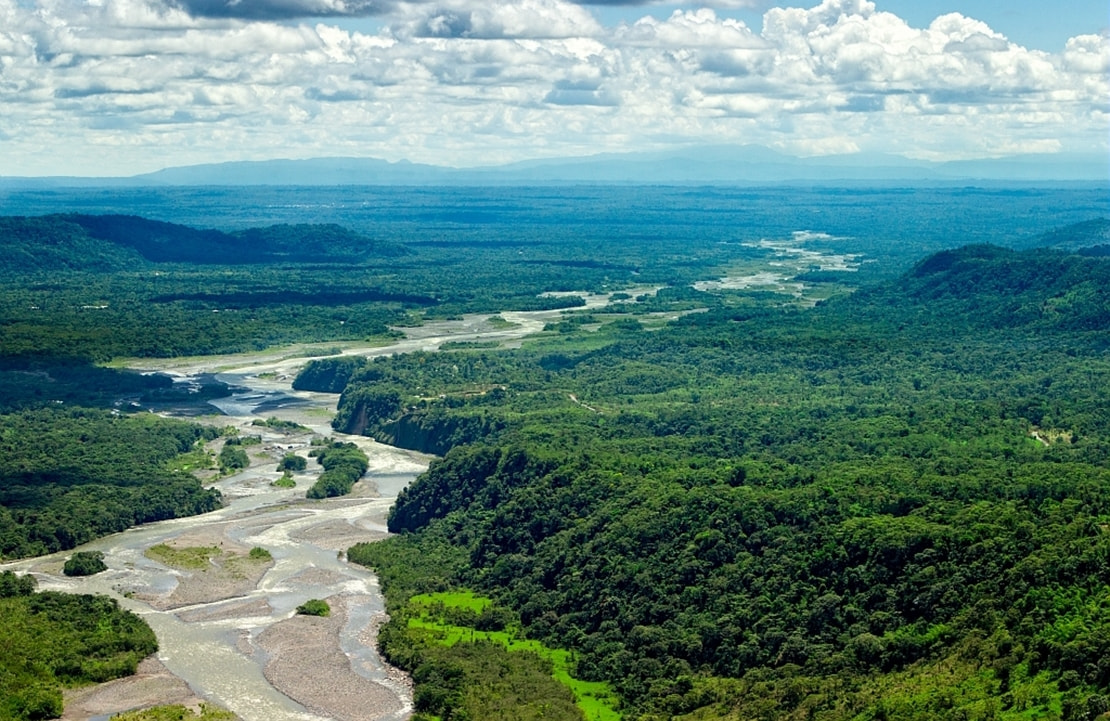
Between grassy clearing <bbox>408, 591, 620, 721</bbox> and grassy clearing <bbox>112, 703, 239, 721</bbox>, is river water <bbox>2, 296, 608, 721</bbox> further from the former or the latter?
grassy clearing <bbox>408, 591, 620, 721</bbox>

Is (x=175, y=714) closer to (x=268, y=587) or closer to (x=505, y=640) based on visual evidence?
(x=505, y=640)

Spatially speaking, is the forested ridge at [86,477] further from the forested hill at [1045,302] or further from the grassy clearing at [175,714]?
the forested hill at [1045,302]

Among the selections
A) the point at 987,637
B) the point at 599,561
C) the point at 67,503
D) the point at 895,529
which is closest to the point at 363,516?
the point at 67,503

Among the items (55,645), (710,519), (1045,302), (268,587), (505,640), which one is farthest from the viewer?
(1045,302)

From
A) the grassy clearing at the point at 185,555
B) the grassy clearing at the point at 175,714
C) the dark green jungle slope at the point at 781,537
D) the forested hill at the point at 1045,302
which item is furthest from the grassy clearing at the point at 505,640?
the forested hill at the point at 1045,302

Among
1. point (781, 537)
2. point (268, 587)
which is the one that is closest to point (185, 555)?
point (268, 587)

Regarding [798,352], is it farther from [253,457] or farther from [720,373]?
[253,457]

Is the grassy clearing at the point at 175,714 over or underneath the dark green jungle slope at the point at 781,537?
underneath
